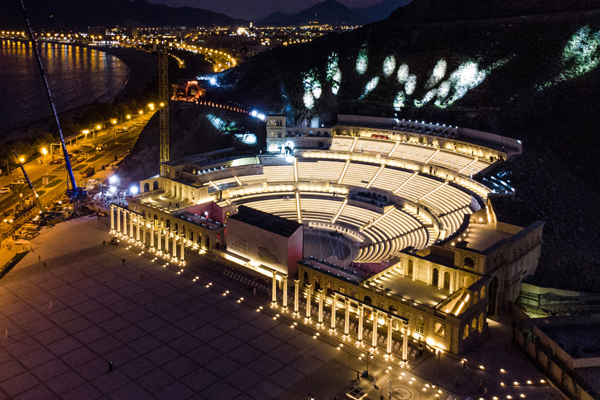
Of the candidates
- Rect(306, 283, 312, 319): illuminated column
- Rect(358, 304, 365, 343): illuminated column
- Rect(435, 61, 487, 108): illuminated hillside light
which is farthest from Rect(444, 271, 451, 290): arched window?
Rect(435, 61, 487, 108): illuminated hillside light

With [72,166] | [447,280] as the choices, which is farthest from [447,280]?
[72,166]

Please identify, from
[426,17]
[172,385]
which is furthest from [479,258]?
[426,17]

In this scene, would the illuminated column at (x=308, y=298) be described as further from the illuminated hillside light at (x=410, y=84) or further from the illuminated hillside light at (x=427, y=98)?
the illuminated hillside light at (x=410, y=84)

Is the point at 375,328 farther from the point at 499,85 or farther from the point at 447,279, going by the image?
the point at 499,85

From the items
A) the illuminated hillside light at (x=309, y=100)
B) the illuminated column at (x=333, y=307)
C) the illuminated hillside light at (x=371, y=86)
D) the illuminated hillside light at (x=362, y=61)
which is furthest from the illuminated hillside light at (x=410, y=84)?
the illuminated column at (x=333, y=307)

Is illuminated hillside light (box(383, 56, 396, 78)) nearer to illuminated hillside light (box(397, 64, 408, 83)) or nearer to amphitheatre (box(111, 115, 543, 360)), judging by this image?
illuminated hillside light (box(397, 64, 408, 83))

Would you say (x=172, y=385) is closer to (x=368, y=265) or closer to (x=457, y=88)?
(x=368, y=265)
